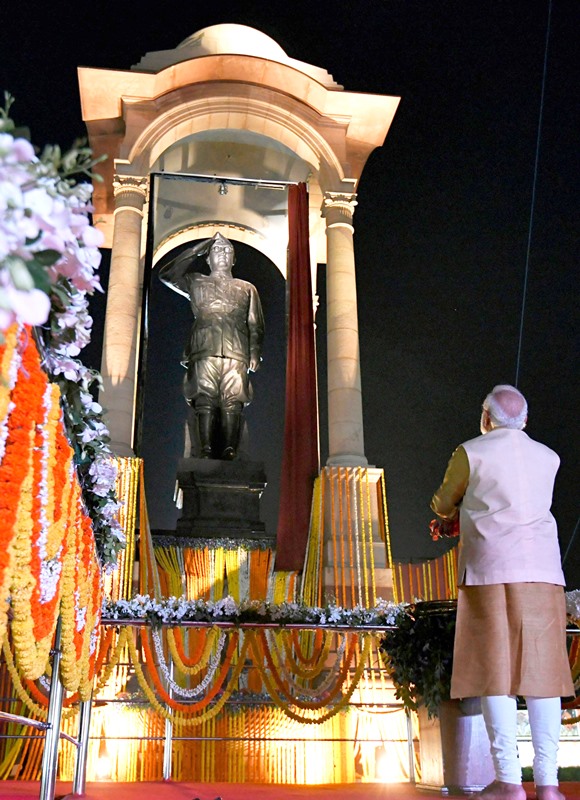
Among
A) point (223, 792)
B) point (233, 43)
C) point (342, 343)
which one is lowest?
point (223, 792)

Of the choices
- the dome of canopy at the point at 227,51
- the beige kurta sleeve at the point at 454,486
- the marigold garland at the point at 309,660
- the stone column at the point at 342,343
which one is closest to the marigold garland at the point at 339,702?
the marigold garland at the point at 309,660

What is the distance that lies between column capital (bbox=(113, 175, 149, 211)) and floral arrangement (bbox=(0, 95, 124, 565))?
874 centimetres

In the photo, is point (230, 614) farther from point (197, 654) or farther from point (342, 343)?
point (342, 343)

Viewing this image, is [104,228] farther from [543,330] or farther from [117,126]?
[543,330]

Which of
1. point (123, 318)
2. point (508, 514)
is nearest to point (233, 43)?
point (123, 318)

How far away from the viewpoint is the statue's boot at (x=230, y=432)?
11532mm

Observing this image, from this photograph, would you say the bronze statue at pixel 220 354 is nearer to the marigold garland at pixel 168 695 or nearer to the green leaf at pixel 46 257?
the marigold garland at pixel 168 695

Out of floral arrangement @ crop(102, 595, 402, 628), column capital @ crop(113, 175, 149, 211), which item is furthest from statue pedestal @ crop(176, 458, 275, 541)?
floral arrangement @ crop(102, 595, 402, 628)

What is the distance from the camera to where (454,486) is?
3.86m

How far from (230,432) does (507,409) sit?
7998mm

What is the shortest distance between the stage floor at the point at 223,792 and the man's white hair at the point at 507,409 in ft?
5.78

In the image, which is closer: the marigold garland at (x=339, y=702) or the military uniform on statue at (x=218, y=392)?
the marigold garland at (x=339, y=702)

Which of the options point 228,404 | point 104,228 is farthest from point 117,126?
point 228,404

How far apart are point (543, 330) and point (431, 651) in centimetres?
1346
